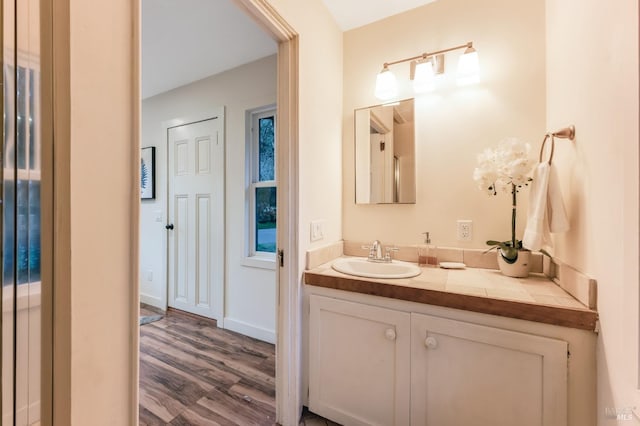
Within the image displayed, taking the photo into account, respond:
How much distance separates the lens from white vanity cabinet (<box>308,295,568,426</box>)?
96 centimetres

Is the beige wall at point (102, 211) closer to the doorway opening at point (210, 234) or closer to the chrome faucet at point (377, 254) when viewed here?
the doorway opening at point (210, 234)

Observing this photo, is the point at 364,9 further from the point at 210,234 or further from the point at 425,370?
the point at 210,234

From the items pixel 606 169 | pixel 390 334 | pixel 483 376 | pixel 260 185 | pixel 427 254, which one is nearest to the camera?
pixel 606 169

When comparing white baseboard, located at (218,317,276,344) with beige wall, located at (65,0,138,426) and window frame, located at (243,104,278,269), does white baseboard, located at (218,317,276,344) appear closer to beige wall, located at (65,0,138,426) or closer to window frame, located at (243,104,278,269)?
window frame, located at (243,104,278,269)

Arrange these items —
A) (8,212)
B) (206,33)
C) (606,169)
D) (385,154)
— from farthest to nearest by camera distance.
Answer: (206,33)
(385,154)
(606,169)
(8,212)

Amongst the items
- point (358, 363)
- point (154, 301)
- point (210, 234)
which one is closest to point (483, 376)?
point (358, 363)

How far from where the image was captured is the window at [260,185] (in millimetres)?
2359

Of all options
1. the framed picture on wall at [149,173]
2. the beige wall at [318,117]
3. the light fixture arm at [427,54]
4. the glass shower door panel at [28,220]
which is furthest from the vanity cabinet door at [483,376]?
the framed picture on wall at [149,173]

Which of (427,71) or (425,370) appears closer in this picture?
(425,370)

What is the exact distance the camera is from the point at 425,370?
3.68 ft

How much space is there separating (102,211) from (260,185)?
175 cm

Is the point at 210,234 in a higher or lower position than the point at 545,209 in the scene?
lower

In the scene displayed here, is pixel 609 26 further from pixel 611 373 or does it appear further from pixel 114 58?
pixel 114 58

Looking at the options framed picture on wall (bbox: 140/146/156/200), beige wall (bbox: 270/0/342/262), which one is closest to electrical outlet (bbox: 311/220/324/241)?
beige wall (bbox: 270/0/342/262)
